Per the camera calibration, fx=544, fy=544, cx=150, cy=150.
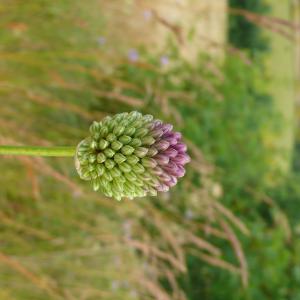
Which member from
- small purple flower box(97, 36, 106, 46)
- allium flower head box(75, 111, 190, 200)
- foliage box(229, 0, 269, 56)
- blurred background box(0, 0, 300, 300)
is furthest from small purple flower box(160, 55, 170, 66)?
foliage box(229, 0, 269, 56)

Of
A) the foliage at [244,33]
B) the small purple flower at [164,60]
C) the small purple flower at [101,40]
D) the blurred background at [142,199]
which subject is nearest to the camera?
the blurred background at [142,199]

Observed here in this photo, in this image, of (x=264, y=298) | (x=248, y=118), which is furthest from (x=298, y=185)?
(x=264, y=298)

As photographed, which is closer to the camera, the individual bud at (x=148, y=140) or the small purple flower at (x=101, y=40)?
the individual bud at (x=148, y=140)

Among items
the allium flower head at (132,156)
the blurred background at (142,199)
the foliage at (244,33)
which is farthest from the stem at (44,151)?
the foliage at (244,33)

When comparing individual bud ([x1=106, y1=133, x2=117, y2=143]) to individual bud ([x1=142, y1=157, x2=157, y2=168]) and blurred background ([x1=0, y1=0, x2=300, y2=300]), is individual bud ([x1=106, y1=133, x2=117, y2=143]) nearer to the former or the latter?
individual bud ([x1=142, y1=157, x2=157, y2=168])

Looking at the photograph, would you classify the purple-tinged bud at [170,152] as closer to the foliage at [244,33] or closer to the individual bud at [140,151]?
the individual bud at [140,151]

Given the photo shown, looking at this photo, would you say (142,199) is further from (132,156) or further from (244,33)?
(244,33)
